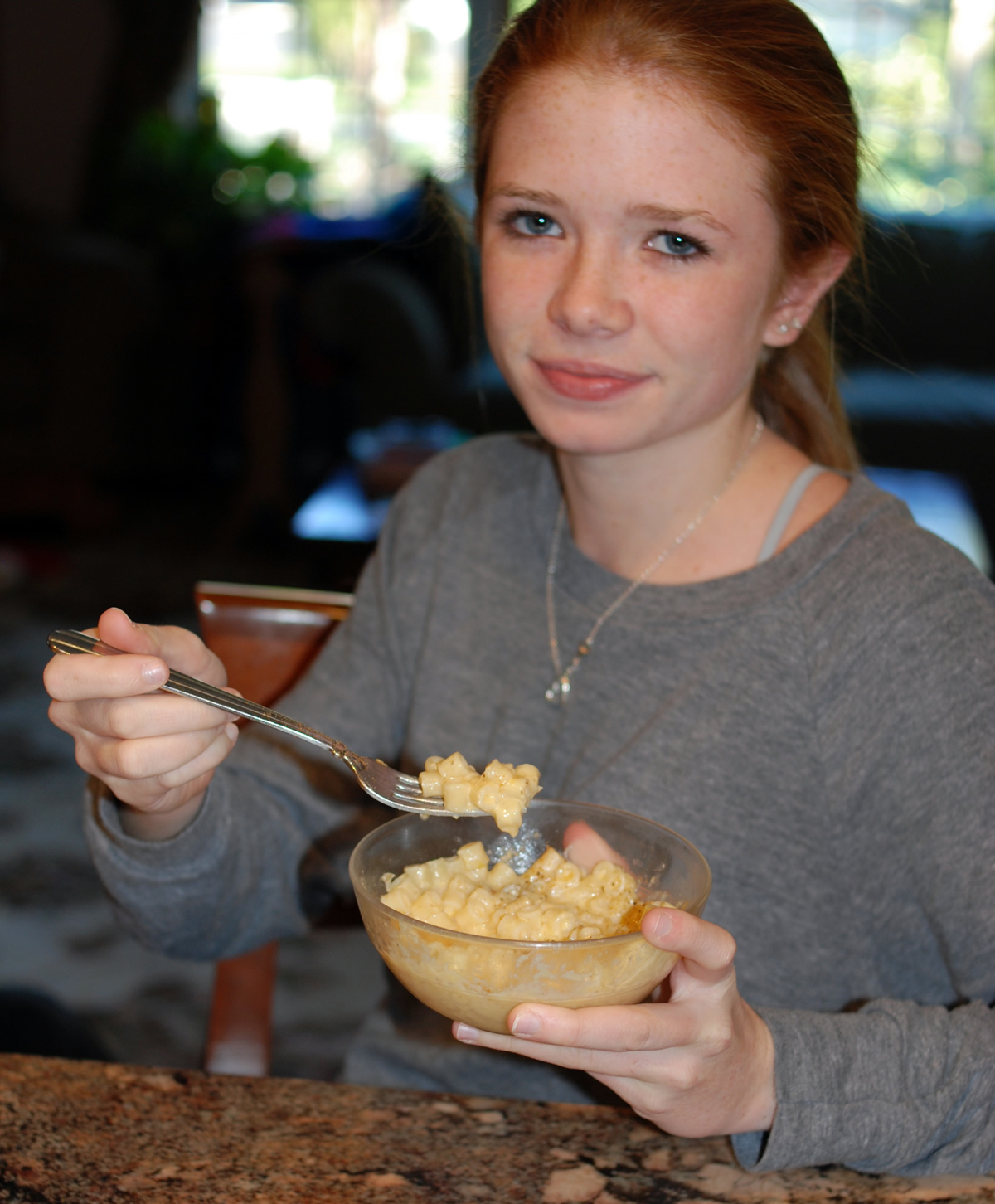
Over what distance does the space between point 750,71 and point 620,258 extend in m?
0.19

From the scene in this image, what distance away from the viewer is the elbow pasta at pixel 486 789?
0.88 metres

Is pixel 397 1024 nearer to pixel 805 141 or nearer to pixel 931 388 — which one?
pixel 805 141

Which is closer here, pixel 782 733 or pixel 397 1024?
pixel 782 733

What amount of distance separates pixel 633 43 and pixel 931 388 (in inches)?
149

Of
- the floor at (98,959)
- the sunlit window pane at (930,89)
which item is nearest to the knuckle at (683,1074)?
the floor at (98,959)

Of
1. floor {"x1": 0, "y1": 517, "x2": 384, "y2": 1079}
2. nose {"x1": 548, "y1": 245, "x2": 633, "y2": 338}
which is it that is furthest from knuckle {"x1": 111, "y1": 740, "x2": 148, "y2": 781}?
floor {"x1": 0, "y1": 517, "x2": 384, "y2": 1079}

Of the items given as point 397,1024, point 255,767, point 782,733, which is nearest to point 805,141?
point 782,733

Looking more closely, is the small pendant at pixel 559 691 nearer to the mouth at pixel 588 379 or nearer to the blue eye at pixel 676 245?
the mouth at pixel 588 379

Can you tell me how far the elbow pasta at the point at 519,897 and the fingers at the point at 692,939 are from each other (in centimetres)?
9

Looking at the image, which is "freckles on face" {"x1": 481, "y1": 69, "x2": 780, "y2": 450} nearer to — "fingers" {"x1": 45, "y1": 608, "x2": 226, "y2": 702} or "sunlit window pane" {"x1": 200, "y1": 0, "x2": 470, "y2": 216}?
"fingers" {"x1": 45, "y1": 608, "x2": 226, "y2": 702}

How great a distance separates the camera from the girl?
0.93 metres

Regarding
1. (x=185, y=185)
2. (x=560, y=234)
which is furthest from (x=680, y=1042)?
(x=185, y=185)

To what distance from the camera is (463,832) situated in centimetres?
96

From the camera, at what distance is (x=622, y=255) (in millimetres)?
1062
